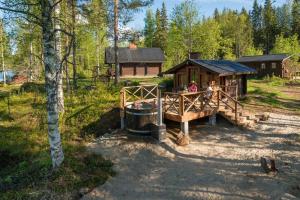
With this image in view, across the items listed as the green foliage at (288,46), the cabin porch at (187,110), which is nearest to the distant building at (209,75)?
the cabin porch at (187,110)

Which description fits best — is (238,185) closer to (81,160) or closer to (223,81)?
(81,160)

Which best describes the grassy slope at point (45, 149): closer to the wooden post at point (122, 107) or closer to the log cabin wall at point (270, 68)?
the wooden post at point (122, 107)

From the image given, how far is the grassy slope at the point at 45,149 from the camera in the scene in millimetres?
9086

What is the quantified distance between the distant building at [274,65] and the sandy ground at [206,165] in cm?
2963

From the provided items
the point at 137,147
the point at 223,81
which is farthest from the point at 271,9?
the point at 137,147

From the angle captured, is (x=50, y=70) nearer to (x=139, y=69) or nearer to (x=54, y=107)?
(x=54, y=107)

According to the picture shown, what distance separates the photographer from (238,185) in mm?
9469

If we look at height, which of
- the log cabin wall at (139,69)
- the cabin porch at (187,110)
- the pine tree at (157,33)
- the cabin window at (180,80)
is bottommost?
the cabin porch at (187,110)

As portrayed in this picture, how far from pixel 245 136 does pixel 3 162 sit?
1060 centimetres

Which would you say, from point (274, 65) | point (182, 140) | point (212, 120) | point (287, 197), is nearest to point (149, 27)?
point (274, 65)

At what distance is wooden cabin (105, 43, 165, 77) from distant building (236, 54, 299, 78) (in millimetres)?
13158

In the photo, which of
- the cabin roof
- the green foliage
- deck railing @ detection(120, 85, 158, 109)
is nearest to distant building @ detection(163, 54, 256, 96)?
deck railing @ detection(120, 85, 158, 109)

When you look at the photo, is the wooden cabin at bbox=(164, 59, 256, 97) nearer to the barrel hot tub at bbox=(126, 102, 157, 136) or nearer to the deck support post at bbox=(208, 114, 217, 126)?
the deck support post at bbox=(208, 114, 217, 126)

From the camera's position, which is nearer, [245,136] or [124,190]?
[124,190]
